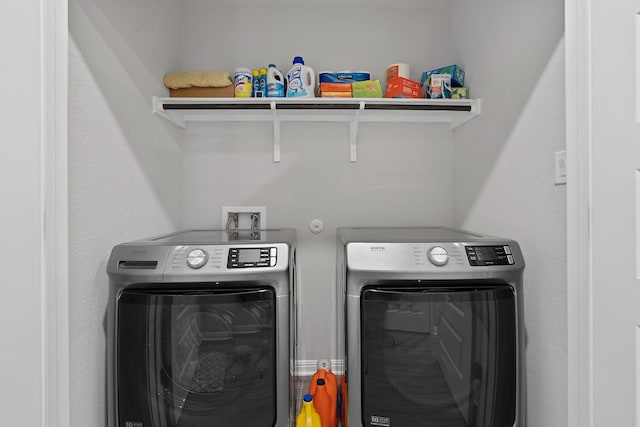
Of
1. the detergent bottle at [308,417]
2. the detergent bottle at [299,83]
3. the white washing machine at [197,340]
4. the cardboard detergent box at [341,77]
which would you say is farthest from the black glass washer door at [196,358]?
the cardboard detergent box at [341,77]

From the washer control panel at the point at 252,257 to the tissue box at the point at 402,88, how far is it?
1092mm

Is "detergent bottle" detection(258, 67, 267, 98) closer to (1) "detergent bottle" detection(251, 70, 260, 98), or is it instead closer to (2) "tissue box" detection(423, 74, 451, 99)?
(1) "detergent bottle" detection(251, 70, 260, 98)

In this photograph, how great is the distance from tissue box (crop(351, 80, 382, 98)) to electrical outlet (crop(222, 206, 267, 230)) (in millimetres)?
802

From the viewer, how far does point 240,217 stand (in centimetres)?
199

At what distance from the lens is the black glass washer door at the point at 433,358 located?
1203 millimetres

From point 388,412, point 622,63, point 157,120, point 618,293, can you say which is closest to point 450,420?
point 388,412

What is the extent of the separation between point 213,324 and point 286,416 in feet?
1.32

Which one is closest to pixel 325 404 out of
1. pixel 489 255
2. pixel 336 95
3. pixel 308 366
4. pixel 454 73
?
pixel 308 366

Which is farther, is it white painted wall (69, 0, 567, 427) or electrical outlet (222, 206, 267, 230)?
electrical outlet (222, 206, 267, 230)

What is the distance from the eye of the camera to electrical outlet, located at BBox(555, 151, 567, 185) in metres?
1.14

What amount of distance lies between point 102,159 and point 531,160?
1591mm

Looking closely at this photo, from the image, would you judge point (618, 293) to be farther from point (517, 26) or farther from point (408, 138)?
point (408, 138)

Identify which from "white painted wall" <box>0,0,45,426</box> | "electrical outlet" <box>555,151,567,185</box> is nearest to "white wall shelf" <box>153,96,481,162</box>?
"electrical outlet" <box>555,151,567,185</box>

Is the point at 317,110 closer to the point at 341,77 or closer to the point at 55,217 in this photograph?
the point at 341,77
